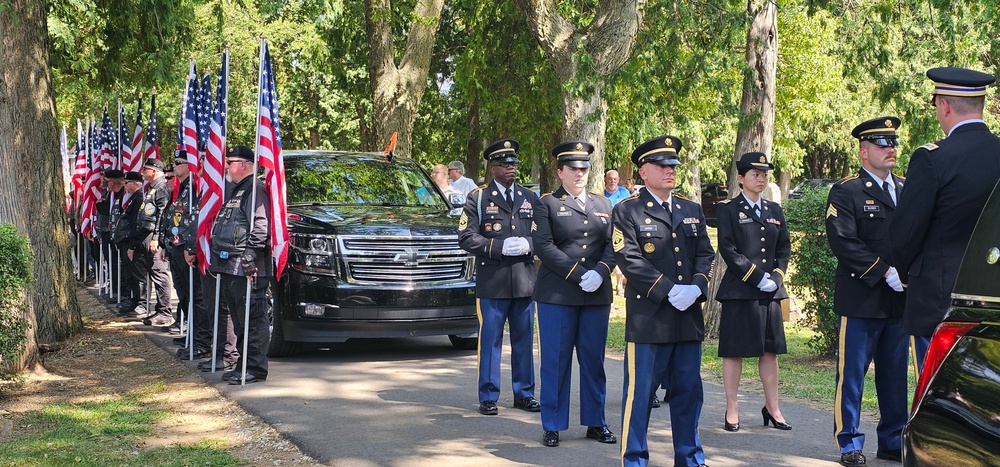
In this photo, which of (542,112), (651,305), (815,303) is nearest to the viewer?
(651,305)

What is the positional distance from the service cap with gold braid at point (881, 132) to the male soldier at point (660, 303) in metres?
1.31

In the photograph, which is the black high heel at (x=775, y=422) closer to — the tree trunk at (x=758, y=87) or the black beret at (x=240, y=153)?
the tree trunk at (x=758, y=87)

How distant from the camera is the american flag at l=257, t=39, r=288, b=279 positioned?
998 centimetres

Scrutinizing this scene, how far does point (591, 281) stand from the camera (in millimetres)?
7211

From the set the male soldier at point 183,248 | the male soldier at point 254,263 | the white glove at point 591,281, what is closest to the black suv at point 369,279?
the male soldier at point 254,263

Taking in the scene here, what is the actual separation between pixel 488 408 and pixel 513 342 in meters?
0.59

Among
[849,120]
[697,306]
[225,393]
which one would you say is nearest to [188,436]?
[225,393]

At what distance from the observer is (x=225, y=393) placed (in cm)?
948

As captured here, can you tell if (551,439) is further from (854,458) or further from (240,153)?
(240,153)

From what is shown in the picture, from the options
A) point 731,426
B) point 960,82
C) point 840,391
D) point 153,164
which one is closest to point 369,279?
point 731,426

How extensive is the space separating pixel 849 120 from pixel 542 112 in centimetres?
1908

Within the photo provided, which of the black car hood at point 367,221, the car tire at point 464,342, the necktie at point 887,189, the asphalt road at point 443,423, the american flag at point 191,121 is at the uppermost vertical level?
the american flag at point 191,121

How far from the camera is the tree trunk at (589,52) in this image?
1347 centimetres

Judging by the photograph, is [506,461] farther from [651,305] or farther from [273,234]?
[273,234]
